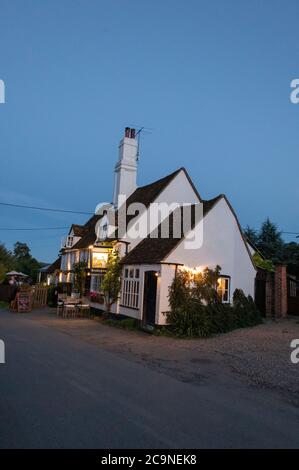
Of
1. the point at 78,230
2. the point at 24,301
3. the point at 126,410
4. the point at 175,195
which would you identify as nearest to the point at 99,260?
the point at 175,195

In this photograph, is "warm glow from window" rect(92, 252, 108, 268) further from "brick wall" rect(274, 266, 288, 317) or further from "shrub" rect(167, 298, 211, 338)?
"brick wall" rect(274, 266, 288, 317)

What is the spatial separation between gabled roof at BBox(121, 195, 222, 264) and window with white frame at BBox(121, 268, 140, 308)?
0.57 meters

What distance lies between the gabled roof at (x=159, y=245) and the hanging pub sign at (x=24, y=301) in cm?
854

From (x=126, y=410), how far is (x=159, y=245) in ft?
37.0

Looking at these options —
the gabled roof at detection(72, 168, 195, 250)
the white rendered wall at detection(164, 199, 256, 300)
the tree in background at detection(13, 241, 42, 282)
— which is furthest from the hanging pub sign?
the tree in background at detection(13, 241, 42, 282)

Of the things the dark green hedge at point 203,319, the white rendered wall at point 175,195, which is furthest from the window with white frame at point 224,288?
the white rendered wall at point 175,195

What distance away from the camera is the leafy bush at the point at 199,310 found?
580 inches

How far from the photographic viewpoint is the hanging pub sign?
23359 mm

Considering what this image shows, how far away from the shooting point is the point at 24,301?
925 inches

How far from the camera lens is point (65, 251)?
96.2 ft

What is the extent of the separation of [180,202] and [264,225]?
15.4 metres

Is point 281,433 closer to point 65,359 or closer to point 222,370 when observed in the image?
point 222,370

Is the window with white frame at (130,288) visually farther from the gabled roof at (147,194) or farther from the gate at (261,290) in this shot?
the gate at (261,290)
